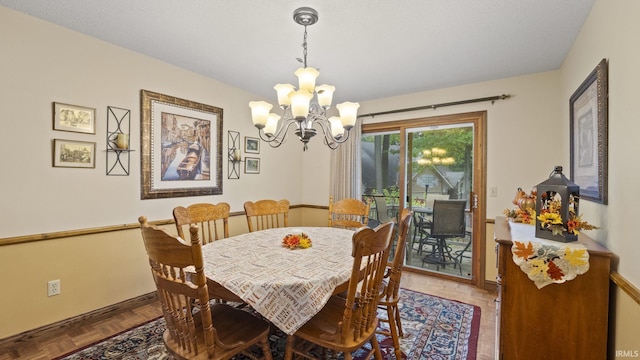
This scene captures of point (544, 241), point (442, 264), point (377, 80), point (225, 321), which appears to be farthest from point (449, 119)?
point (225, 321)

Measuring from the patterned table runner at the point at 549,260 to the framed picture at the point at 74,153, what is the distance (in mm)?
3211

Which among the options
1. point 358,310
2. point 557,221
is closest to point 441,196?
point 557,221

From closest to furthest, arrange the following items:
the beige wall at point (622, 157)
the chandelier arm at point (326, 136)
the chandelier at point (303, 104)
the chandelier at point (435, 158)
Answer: the beige wall at point (622, 157) < the chandelier at point (303, 104) < the chandelier arm at point (326, 136) < the chandelier at point (435, 158)

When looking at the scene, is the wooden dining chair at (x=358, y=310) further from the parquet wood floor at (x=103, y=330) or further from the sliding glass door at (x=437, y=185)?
the sliding glass door at (x=437, y=185)

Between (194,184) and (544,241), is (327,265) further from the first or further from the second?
(194,184)

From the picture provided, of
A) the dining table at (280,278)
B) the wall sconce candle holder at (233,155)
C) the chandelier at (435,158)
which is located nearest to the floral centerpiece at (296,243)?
the dining table at (280,278)

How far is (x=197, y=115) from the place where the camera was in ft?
10.6

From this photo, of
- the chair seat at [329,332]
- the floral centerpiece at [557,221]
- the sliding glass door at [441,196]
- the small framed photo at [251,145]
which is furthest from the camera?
the small framed photo at [251,145]

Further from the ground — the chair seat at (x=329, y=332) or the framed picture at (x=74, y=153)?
the framed picture at (x=74, y=153)

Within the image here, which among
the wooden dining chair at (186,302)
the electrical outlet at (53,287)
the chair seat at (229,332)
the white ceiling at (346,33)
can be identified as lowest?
the electrical outlet at (53,287)

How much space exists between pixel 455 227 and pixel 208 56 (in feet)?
11.4

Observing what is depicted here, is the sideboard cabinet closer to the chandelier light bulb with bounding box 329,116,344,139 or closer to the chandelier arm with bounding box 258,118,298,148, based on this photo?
the chandelier light bulb with bounding box 329,116,344,139

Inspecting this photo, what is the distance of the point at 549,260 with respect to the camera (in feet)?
4.94

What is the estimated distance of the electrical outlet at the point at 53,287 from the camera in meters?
2.22
